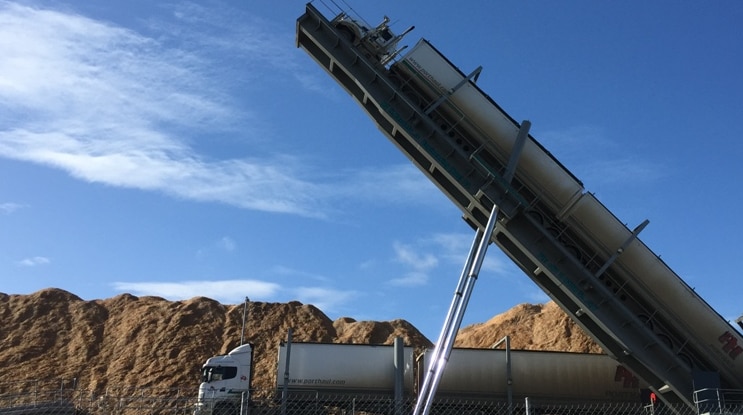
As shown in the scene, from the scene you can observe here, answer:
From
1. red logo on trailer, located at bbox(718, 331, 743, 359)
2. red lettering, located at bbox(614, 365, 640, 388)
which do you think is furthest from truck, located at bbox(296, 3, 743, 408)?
red lettering, located at bbox(614, 365, 640, 388)

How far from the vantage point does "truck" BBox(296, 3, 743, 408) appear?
15.7 metres

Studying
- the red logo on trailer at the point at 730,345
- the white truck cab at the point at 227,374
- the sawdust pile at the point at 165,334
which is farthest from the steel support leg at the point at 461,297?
the sawdust pile at the point at 165,334

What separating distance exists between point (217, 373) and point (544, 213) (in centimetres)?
1063

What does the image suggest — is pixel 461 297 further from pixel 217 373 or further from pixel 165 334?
pixel 165 334

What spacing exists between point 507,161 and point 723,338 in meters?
5.72

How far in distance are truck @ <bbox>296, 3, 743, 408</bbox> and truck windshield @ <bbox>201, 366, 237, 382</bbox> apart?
924 centimetres

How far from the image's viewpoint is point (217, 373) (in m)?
21.5

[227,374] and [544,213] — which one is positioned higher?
[544,213]

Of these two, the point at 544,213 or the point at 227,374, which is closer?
the point at 544,213

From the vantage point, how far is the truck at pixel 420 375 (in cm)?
2136

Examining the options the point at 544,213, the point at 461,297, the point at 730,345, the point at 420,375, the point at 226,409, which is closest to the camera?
the point at 461,297

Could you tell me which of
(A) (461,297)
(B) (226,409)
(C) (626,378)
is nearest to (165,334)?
(B) (226,409)

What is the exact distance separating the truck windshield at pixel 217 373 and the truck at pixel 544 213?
9.24 meters

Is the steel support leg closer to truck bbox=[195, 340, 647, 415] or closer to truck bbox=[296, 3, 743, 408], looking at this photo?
truck bbox=[296, 3, 743, 408]
